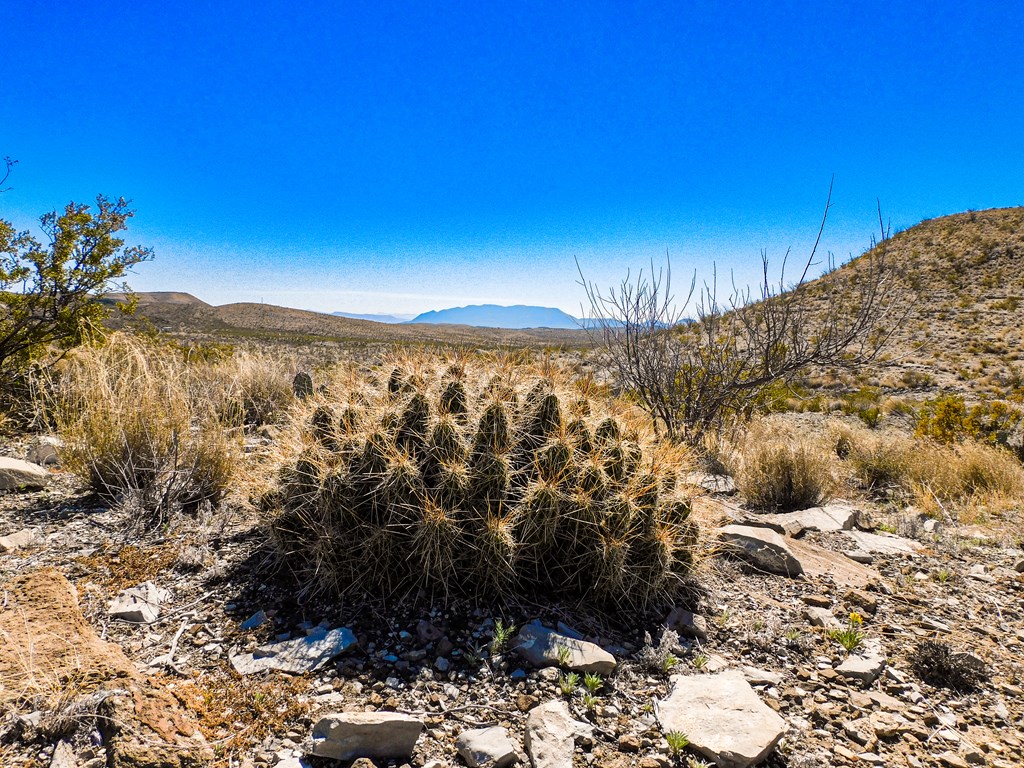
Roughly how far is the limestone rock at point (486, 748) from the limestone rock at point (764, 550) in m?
2.37

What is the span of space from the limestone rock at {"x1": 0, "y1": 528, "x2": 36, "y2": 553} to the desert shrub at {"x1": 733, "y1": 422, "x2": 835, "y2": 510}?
705 cm

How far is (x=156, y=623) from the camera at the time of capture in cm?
311

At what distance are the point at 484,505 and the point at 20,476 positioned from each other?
4575 millimetres

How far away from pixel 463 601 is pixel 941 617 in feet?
10.9

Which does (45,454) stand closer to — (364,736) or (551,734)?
(364,736)

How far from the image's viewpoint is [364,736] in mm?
2287

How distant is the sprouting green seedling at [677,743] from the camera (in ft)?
7.77

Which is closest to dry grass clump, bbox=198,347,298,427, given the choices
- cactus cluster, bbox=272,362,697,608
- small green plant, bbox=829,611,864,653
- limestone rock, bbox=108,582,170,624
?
limestone rock, bbox=108,582,170,624

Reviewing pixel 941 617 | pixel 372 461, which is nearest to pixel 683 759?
pixel 372 461

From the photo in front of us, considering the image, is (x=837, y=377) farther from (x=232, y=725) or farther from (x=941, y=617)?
(x=232, y=725)

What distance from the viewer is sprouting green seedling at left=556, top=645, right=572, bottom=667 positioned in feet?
9.46

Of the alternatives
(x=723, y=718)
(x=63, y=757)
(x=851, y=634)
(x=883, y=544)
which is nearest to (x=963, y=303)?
(x=883, y=544)

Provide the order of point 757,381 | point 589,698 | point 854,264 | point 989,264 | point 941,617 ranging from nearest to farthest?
point 589,698 < point 941,617 < point 757,381 < point 989,264 < point 854,264

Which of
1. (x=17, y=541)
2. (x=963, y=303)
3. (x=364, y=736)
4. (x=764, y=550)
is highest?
(x=963, y=303)
